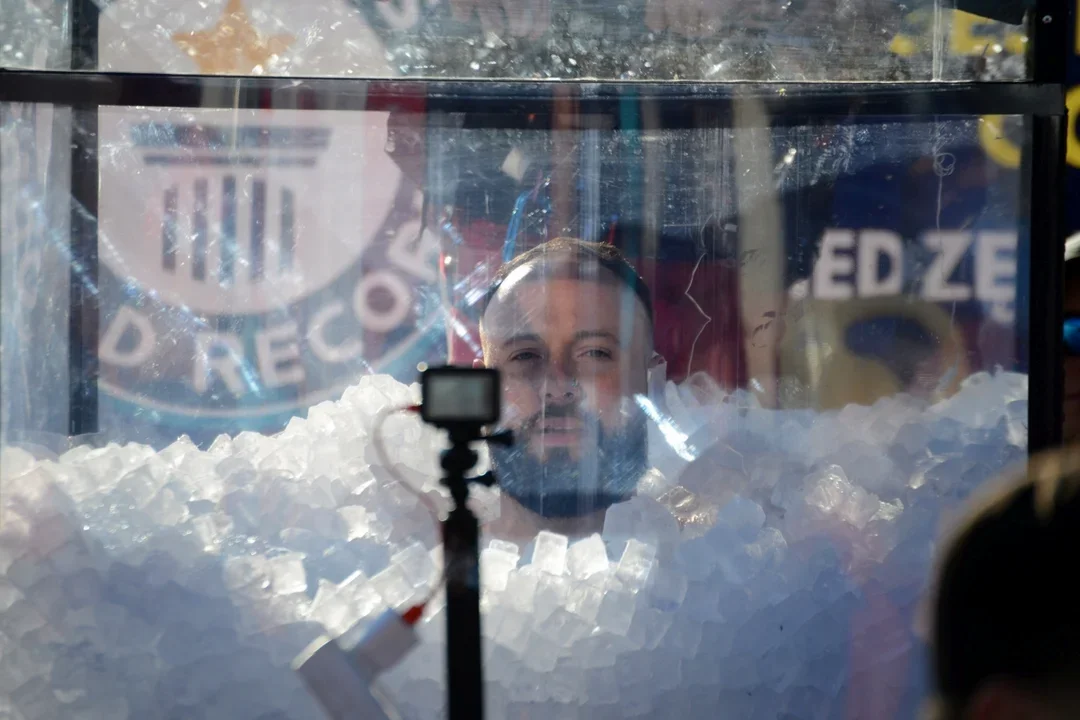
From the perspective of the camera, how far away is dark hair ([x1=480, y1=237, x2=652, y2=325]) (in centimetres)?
156

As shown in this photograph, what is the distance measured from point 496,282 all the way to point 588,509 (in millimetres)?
420

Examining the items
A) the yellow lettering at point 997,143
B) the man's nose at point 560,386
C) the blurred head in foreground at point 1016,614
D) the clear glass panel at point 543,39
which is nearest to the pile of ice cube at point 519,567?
the man's nose at point 560,386

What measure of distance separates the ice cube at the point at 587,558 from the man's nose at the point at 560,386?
242 millimetres

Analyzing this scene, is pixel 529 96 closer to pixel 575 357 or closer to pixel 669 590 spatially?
pixel 575 357

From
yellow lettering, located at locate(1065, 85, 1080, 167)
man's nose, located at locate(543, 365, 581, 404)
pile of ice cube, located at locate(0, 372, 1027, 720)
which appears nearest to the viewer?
pile of ice cube, located at locate(0, 372, 1027, 720)

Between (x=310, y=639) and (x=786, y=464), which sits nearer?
(x=310, y=639)

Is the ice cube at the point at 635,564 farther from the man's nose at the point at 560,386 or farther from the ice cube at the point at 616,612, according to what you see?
the man's nose at the point at 560,386

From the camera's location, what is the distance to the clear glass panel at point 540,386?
1.48m

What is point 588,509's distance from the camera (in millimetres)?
1580

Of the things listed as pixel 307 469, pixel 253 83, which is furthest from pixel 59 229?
pixel 307 469

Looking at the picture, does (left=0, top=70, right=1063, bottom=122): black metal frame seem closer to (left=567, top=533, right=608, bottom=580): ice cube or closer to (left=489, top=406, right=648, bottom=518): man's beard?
(left=489, top=406, right=648, bottom=518): man's beard

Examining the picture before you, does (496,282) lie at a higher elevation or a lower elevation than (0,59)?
lower

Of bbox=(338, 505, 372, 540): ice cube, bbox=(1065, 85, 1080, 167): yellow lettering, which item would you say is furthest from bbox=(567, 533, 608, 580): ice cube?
bbox=(1065, 85, 1080, 167): yellow lettering

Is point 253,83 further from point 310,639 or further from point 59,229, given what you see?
point 310,639
